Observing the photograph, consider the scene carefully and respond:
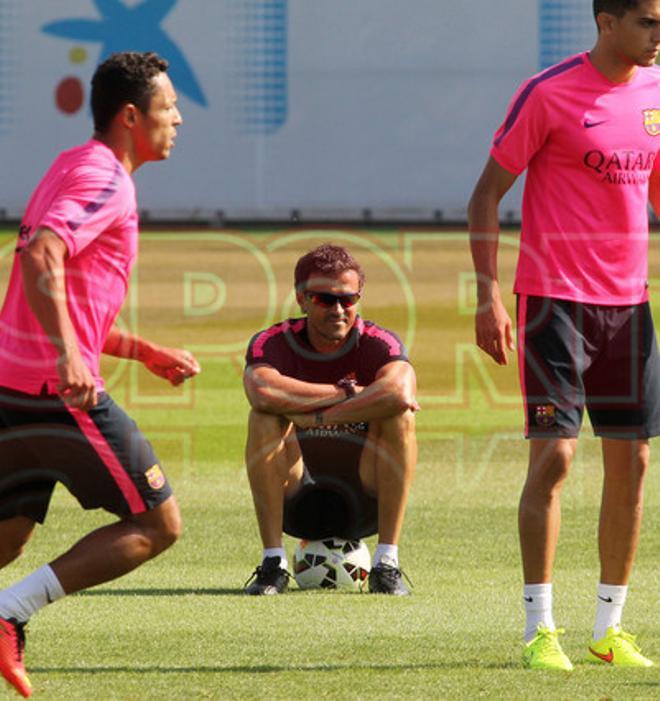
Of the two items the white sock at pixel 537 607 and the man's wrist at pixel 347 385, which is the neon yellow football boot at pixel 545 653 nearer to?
the white sock at pixel 537 607

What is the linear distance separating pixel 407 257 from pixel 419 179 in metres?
8.40

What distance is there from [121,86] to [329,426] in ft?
8.43

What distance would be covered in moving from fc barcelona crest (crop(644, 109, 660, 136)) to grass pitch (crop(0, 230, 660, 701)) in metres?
1.70

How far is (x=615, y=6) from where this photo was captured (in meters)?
5.87

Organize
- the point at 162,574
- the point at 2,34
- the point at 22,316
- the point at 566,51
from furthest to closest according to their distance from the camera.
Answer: the point at 2,34, the point at 566,51, the point at 162,574, the point at 22,316

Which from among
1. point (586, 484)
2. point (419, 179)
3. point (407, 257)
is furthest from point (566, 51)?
point (586, 484)

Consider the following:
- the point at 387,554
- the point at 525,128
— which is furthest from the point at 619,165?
the point at 387,554

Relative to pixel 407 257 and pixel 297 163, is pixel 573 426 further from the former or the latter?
pixel 297 163

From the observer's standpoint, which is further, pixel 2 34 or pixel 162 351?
pixel 2 34

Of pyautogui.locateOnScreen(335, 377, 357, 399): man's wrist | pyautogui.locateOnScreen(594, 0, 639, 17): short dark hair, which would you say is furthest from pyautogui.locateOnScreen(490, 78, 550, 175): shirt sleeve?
pyautogui.locateOnScreen(335, 377, 357, 399): man's wrist

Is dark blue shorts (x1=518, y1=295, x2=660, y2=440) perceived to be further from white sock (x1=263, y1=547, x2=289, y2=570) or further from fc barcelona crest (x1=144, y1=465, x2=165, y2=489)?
white sock (x1=263, y1=547, x2=289, y2=570)

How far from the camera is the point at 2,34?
42312mm

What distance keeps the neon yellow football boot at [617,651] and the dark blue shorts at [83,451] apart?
1.56 m

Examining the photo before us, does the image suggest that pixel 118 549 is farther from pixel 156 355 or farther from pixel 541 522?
pixel 541 522
